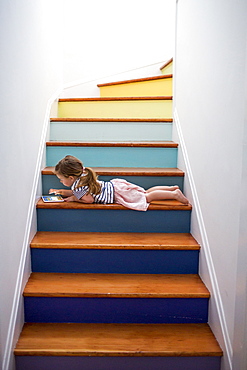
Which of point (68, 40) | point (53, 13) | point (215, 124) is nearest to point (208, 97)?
point (215, 124)

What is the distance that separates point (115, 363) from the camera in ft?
5.57

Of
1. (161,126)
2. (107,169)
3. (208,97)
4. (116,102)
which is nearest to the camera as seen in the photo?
(208,97)

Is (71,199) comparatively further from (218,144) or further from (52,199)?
(218,144)

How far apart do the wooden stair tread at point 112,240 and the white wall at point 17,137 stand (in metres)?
0.12

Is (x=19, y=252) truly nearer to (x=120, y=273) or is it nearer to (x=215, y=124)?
(x=120, y=273)

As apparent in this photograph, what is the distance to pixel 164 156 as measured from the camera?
273 centimetres

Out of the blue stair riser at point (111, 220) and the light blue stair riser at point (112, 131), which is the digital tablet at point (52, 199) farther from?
the light blue stair riser at point (112, 131)

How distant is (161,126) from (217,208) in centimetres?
127

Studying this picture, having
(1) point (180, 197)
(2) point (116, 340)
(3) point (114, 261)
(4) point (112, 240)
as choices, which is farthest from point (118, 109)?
(2) point (116, 340)

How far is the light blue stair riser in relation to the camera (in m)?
2.92

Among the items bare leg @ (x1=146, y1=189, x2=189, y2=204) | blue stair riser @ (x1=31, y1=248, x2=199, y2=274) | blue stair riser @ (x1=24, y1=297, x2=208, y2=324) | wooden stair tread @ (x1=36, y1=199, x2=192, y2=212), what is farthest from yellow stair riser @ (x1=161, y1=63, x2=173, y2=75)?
blue stair riser @ (x1=24, y1=297, x2=208, y2=324)

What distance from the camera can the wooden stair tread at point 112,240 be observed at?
6.69ft

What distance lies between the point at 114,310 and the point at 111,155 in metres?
1.19

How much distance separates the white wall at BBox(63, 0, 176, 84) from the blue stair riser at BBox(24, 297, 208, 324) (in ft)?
8.92
